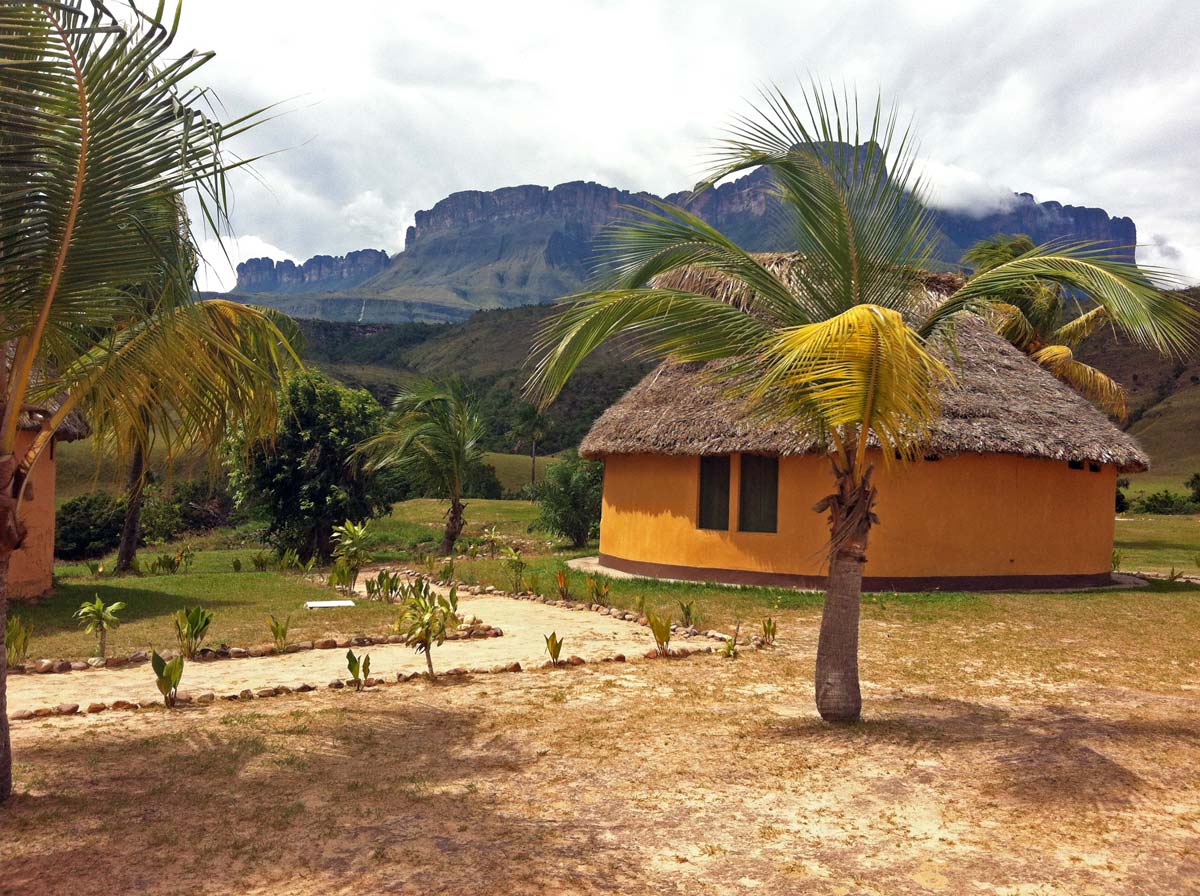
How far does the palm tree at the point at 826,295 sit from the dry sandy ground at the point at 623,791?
107cm

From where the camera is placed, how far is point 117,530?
22.1 metres

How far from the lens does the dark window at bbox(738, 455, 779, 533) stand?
13.6 m

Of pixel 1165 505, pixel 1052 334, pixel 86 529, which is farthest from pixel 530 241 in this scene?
pixel 1052 334

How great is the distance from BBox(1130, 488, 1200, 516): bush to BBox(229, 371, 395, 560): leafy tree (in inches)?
1102

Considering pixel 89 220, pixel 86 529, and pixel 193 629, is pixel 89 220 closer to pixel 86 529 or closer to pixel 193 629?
pixel 193 629

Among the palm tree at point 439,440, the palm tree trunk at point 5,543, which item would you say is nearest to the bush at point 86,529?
the palm tree at point 439,440

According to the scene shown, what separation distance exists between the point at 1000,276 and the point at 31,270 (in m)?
5.54

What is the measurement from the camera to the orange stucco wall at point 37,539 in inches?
423

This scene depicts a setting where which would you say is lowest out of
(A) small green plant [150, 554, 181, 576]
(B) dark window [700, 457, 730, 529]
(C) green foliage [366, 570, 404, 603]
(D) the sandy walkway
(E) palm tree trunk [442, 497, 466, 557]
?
(A) small green plant [150, 554, 181, 576]

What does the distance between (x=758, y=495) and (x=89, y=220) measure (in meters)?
10.7

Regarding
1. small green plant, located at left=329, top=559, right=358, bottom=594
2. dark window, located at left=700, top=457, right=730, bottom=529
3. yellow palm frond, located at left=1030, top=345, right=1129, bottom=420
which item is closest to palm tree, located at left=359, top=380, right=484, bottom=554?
small green plant, located at left=329, top=559, right=358, bottom=594

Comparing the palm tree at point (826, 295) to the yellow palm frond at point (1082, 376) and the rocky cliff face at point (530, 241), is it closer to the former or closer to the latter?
the yellow palm frond at point (1082, 376)

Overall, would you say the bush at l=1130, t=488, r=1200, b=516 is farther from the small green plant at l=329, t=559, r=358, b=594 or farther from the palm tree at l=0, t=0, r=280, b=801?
the palm tree at l=0, t=0, r=280, b=801

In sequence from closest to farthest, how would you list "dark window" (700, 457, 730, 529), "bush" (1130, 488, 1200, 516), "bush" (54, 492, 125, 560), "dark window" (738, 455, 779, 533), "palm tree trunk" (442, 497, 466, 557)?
"dark window" (738, 455, 779, 533) → "dark window" (700, 457, 730, 529) → "palm tree trunk" (442, 497, 466, 557) → "bush" (54, 492, 125, 560) → "bush" (1130, 488, 1200, 516)
